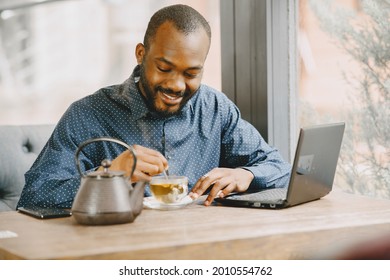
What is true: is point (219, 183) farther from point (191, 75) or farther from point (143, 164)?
point (191, 75)

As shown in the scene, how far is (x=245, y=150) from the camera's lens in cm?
221

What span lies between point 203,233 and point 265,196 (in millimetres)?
469

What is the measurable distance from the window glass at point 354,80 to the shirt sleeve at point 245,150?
34 cm

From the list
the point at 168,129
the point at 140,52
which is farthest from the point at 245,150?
the point at 140,52

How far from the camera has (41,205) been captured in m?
1.72

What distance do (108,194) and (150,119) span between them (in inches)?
28.0

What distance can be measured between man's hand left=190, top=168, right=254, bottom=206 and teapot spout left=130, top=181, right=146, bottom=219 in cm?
26

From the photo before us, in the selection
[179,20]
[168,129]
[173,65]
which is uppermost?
[179,20]

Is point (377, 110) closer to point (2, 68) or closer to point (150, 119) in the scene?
point (150, 119)

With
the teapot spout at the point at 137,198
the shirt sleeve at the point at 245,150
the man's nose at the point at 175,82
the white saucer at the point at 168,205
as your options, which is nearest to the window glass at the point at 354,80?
the shirt sleeve at the point at 245,150

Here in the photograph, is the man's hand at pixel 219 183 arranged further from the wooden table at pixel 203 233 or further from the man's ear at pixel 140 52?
the man's ear at pixel 140 52

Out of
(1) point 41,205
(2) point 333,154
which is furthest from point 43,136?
(2) point 333,154
